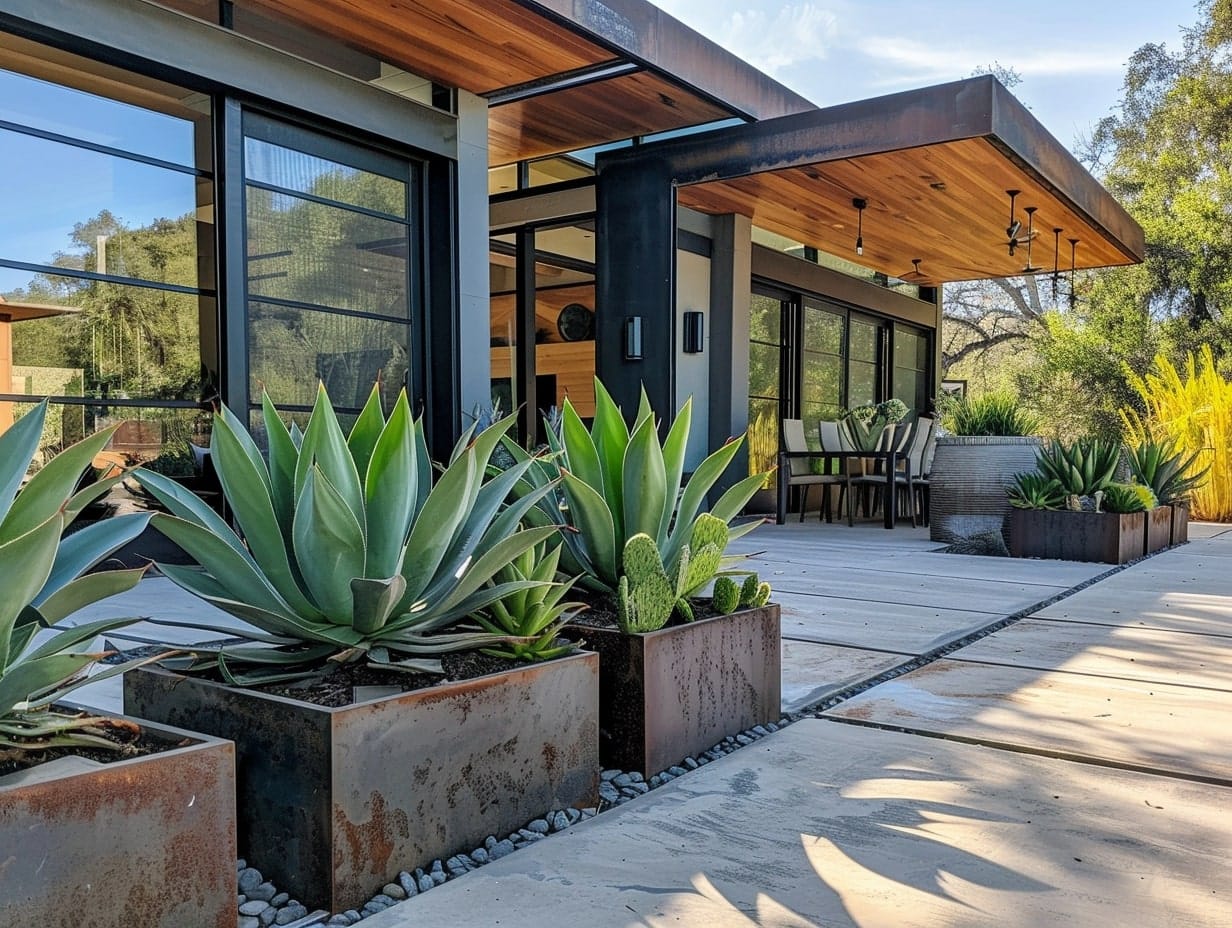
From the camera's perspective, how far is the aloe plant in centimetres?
163

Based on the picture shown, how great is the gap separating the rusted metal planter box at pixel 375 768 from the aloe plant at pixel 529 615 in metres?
0.07

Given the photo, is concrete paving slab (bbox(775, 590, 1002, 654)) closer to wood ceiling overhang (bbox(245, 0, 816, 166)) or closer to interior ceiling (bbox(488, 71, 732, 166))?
wood ceiling overhang (bbox(245, 0, 816, 166))

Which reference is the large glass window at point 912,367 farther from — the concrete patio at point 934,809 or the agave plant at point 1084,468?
the concrete patio at point 934,809

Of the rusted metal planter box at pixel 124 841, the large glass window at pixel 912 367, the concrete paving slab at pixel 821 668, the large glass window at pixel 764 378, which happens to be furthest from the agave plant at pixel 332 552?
the large glass window at pixel 912 367

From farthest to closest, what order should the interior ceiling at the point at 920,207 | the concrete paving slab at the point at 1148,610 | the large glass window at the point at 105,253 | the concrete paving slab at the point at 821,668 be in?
the interior ceiling at the point at 920,207, the large glass window at the point at 105,253, the concrete paving slab at the point at 1148,610, the concrete paving slab at the point at 821,668

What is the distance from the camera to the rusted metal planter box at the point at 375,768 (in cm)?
125

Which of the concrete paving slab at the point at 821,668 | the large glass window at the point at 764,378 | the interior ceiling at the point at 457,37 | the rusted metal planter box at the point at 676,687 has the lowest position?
the concrete paving slab at the point at 821,668

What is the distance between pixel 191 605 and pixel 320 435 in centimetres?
257

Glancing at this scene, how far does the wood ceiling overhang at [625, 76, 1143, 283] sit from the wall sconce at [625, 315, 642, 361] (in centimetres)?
105

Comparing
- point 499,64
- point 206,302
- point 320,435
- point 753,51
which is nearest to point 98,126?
point 206,302

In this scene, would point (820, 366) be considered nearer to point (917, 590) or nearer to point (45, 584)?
point (917, 590)

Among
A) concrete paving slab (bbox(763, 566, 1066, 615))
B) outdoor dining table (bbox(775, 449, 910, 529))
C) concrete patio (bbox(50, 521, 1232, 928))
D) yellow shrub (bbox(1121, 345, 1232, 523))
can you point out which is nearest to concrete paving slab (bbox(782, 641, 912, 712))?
concrete patio (bbox(50, 521, 1232, 928))

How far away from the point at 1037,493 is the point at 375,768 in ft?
16.9

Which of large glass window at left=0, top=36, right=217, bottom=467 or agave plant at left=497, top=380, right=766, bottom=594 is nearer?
agave plant at left=497, top=380, right=766, bottom=594
